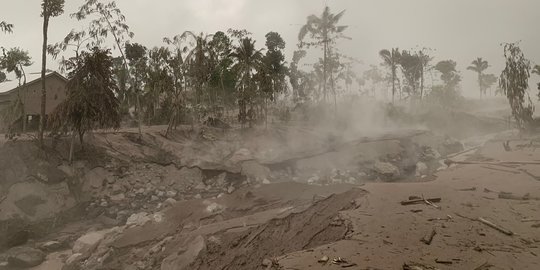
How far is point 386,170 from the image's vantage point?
1717 centimetres

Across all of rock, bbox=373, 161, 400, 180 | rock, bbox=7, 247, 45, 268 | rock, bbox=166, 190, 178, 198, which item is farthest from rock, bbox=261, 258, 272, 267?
rock, bbox=373, 161, 400, 180

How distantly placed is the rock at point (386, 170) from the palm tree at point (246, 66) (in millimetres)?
8425

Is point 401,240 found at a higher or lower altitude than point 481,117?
lower

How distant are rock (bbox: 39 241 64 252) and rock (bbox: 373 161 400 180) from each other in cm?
1261

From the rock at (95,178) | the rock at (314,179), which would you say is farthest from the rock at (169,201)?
the rock at (314,179)

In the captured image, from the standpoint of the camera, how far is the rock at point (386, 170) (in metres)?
16.9

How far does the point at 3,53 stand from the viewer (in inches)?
780

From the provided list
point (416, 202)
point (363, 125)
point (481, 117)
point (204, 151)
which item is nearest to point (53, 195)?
point (204, 151)

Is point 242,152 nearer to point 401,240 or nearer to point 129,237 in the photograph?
point 129,237

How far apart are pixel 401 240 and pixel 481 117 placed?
36.4 meters

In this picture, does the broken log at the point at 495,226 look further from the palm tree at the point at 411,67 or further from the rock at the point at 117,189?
the palm tree at the point at 411,67

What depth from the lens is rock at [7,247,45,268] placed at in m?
9.97

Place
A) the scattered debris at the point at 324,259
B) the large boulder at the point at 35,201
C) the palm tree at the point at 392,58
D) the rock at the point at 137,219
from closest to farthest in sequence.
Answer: the scattered debris at the point at 324,259 < the rock at the point at 137,219 < the large boulder at the point at 35,201 < the palm tree at the point at 392,58

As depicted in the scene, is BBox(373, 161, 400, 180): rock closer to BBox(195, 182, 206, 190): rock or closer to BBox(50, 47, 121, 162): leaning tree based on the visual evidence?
BBox(195, 182, 206, 190): rock
